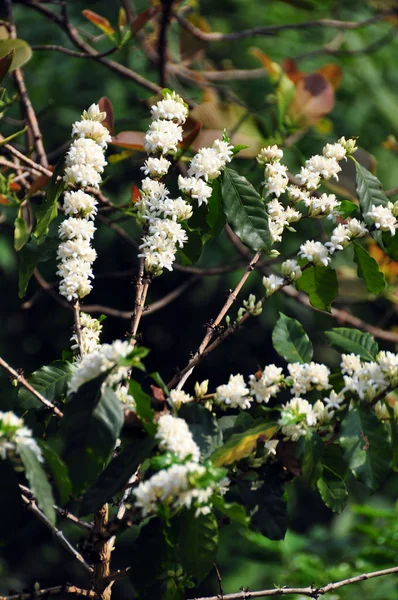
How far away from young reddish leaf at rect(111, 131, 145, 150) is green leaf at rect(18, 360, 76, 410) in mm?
550

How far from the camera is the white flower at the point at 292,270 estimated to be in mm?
851

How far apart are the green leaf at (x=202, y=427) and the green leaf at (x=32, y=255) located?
0.28 meters

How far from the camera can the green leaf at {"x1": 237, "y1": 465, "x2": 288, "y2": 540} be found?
0.70m

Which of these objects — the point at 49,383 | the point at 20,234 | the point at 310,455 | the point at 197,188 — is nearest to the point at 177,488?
the point at 310,455

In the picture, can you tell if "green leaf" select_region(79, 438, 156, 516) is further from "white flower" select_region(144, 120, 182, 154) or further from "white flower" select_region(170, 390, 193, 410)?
"white flower" select_region(144, 120, 182, 154)

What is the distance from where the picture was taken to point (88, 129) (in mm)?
872

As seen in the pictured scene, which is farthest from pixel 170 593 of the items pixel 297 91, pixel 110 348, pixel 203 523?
pixel 297 91

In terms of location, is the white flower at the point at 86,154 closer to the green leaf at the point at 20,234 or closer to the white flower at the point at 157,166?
the white flower at the point at 157,166

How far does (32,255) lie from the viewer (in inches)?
35.0

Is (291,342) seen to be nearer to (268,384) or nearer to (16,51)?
(268,384)

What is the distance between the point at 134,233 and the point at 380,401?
224 cm

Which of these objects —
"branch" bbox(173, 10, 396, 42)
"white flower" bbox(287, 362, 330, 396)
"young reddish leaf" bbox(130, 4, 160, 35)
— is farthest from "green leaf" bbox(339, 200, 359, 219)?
"branch" bbox(173, 10, 396, 42)

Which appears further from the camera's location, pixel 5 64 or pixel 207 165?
pixel 5 64

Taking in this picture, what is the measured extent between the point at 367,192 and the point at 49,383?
0.44 m
